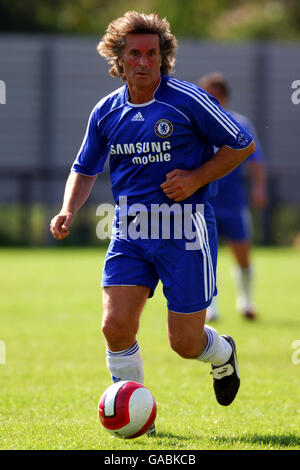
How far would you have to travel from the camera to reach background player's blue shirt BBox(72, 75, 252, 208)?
5.03 meters

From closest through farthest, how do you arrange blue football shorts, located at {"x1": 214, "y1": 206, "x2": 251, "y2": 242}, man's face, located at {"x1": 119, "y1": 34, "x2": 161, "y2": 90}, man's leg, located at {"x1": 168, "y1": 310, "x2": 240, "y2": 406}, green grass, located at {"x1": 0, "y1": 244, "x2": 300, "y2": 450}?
green grass, located at {"x1": 0, "y1": 244, "x2": 300, "y2": 450}, man's face, located at {"x1": 119, "y1": 34, "x2": 161, "y2": 90}, man's leg, located at {"x1": 168, "y1": 310, "x2": 240, "y2": 406}, blue football shorts, located at {"x1": 214, "y1": 206, "x2": 251, "y2": 242}

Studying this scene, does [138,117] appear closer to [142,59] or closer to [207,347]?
[142,59]

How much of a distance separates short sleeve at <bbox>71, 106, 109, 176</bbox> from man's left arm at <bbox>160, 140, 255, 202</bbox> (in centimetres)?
55

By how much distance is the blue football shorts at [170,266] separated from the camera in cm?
504

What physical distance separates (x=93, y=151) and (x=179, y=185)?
678mm

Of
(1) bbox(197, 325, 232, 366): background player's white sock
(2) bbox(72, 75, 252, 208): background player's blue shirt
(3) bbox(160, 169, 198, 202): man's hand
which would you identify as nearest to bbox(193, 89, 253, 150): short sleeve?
(2) bbox(72, 75, 252, 208): background player's blue shirt

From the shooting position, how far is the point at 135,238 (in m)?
5.07

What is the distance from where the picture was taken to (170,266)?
16.6 ft

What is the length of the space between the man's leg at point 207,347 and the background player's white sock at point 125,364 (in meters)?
0.24

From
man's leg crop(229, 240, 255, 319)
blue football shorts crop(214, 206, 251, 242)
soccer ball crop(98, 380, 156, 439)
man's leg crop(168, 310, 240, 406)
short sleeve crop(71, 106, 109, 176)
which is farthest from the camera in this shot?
man's leg crop(229, 240, 255, 319)

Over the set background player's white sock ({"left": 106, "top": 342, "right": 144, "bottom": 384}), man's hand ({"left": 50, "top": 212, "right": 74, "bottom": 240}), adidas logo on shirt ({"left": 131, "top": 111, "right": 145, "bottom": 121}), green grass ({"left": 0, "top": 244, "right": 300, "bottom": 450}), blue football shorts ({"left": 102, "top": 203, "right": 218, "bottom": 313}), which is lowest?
green grass ({"left": 0, "top": 244, "right": 300, "bottom": 450})

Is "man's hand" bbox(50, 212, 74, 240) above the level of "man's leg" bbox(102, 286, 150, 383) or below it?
above

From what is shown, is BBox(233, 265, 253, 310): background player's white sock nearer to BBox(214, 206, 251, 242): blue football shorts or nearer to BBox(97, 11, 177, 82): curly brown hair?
BBox(214, 206, 251, 242): blue football shorts

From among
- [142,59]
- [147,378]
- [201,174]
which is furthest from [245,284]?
[142,59]
